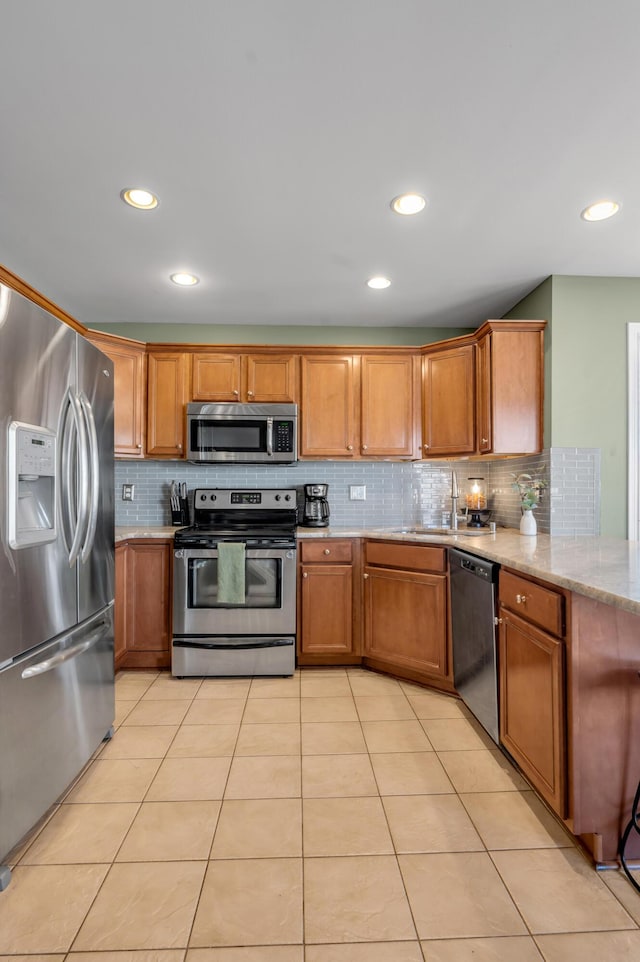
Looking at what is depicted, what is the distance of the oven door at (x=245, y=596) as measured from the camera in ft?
9.70

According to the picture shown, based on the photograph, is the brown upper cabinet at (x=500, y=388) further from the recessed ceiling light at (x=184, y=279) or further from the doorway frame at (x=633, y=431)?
the recessed ceiling light at (x=184, y=279)

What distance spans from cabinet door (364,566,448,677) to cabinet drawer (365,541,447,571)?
47 mm

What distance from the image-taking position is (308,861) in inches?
57.8

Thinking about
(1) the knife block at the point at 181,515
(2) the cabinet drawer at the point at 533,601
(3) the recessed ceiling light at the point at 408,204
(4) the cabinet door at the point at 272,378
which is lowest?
(2) the cabinet drawer at the point at 533,601

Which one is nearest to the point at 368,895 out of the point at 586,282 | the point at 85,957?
the point at 85,957

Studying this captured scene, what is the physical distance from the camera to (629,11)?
4.11ft

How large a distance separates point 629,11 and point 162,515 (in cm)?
355

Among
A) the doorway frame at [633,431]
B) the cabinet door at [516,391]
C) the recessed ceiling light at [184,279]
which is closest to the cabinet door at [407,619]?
the cabinet door at [516,391]

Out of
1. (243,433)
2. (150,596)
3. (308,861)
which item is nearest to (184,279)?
(243,433)

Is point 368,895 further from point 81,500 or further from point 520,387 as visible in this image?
point 520,387

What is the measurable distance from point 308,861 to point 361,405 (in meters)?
2.69

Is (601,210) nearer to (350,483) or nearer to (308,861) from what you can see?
(350,483)

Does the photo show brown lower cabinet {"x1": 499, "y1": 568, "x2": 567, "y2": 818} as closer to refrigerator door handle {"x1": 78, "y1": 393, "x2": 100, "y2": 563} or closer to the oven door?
the oven door

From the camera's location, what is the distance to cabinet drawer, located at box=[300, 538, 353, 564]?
3.08m
